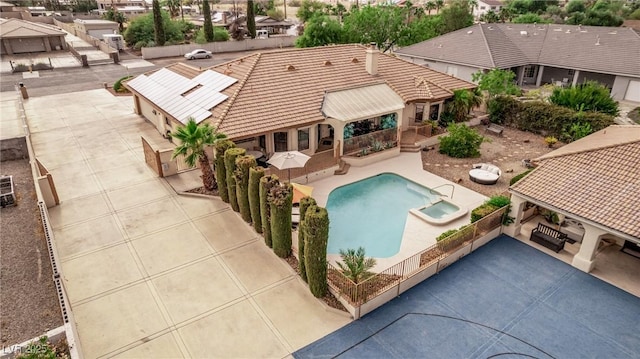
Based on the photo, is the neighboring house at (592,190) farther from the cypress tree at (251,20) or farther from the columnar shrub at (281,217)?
the cypress tree at (251,20)

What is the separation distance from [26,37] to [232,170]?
64351mm

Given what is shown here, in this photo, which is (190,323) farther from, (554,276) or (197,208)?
(554,276)

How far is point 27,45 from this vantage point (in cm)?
6475

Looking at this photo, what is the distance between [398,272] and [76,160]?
23367mm

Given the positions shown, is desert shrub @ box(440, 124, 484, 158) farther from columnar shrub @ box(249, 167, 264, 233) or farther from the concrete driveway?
the concrete driveway

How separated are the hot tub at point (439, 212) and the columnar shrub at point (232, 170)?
392 inches

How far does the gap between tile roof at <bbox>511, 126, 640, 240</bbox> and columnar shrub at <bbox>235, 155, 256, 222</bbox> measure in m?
13.2

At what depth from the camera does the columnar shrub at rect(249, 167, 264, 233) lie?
61.0ft

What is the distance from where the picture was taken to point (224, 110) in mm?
25203

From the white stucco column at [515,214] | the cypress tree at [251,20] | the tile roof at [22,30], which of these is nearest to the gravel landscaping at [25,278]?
the white stucco column at [515,214]

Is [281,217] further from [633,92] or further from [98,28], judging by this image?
[98,28]

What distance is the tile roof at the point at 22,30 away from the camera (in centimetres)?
6153

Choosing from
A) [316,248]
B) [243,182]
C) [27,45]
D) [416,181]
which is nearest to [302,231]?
[316,248]

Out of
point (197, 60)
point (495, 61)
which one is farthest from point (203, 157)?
point (197, 60)
